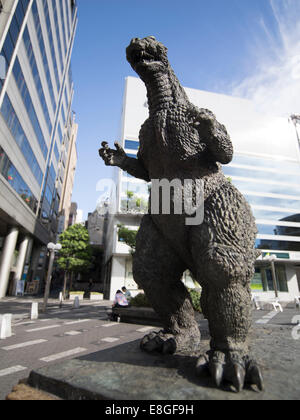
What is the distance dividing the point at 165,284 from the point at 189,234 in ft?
1.55

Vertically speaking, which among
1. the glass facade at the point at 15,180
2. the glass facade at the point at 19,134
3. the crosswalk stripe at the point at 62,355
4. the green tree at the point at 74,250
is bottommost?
the crosswalk stripe at the point at 62,355

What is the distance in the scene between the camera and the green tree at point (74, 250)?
20.8 meters

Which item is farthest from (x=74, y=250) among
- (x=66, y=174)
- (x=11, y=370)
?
(x=66, y=174)

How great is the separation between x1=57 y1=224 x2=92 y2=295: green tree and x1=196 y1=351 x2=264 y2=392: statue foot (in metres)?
20.6

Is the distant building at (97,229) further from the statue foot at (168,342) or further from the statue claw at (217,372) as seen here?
the statue claw at (217,372)

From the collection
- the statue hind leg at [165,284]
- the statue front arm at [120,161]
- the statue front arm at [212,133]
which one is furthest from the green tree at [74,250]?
the statue front arm at [212,133]

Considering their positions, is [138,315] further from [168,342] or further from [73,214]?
[73,214]

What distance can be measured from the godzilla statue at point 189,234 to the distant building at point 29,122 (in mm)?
12991

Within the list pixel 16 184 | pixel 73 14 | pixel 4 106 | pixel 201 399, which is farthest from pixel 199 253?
pixel 73 14

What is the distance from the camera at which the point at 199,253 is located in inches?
61.0

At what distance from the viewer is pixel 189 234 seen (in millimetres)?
1687

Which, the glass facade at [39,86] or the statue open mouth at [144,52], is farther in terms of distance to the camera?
the glass facade at [39,86]
